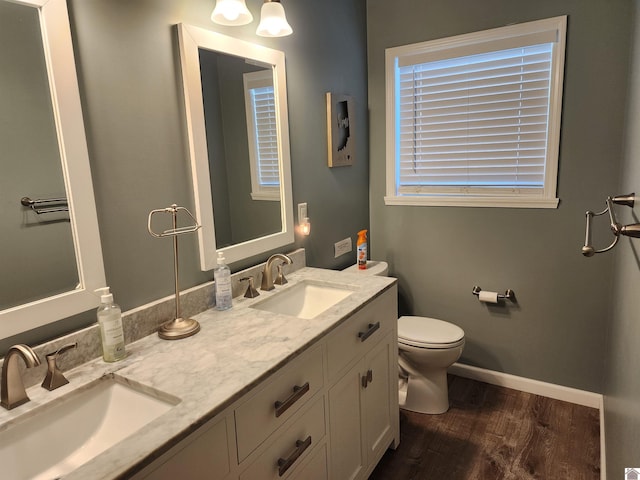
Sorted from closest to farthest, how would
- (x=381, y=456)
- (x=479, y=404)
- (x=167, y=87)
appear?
(x=167, y=87)
(x=381, y=456)
(x=479, y=404)

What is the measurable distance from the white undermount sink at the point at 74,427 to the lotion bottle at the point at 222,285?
52cm

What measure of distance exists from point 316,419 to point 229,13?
144cm

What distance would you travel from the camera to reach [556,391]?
8.32 ft

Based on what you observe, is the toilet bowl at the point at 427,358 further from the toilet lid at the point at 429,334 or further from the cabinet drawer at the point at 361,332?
the cabinet drawer at the point at 361,332

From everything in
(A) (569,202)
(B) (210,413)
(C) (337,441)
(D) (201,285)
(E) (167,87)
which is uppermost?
(E) (167,87)

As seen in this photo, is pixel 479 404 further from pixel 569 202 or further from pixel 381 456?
pixel 569 202

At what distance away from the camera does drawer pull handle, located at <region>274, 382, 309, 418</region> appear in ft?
4.10

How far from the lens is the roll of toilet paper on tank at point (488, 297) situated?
258 centimetres

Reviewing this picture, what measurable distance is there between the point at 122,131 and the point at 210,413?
0.92 metres

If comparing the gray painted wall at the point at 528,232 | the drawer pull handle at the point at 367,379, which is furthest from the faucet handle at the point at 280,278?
the gray painted wall at the point at 528,232

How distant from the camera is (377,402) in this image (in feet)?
6.26

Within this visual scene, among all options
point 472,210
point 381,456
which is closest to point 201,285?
point 381,456

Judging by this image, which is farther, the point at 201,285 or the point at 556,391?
the point at 556,391

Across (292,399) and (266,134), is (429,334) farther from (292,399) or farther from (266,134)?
(266,134)
